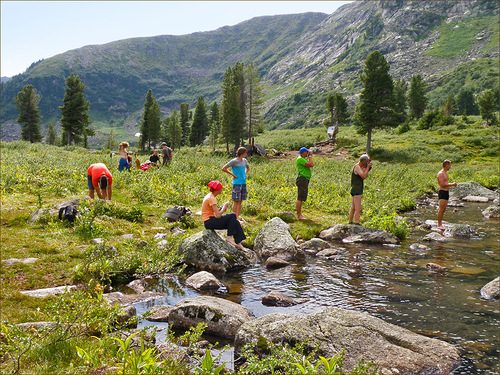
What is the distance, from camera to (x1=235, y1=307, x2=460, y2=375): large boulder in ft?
19.9

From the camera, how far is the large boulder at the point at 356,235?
1498 cm

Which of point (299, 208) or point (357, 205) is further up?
point (357, 205)

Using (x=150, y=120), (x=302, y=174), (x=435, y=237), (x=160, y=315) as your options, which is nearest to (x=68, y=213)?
(x=160, y=315)

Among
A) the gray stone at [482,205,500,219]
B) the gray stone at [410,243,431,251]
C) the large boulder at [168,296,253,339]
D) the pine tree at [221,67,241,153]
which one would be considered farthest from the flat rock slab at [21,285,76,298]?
the pine tree at [221,67,241,153]

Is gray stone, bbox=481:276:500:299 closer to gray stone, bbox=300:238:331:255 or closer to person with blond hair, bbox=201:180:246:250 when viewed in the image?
gray stone, bbox=300:238:331:255

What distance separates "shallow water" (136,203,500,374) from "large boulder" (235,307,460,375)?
0.40 metres

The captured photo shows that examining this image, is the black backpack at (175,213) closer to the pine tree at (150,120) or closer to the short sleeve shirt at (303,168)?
the short sleeve shirt at (303,168)

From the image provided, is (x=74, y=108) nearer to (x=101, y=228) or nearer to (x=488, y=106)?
(x=488, y=106)

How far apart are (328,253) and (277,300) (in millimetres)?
4627

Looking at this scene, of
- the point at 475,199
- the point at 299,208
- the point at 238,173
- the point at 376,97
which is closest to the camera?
the point at 238,173

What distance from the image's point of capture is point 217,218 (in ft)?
40.6

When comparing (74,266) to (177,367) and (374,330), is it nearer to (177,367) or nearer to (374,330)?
(177,367)

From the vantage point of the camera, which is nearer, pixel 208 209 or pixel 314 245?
pixel 208 209

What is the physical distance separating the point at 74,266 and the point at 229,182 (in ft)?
49.8
